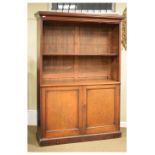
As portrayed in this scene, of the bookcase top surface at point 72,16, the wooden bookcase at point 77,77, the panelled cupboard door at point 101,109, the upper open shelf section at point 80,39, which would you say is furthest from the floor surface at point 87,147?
the bookcase top surface at point 72,16

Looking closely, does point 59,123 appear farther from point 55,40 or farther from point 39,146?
point 55,40

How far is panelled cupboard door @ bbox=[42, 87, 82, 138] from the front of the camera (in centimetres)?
321

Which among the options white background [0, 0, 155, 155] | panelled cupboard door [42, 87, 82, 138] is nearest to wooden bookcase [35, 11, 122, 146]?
panelled cupboard door [42, 87, 82, 138]

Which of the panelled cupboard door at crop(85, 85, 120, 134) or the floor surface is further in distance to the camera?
the panelled cupboard door at crop(85, 85, 120, 134)

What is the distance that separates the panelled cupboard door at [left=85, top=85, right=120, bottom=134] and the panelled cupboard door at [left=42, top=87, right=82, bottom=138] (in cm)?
15

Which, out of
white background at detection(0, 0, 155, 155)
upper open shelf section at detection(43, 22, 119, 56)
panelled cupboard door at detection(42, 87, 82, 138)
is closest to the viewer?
white background at detection(0, 0, 155, 155)

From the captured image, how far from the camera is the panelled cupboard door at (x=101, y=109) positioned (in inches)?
134

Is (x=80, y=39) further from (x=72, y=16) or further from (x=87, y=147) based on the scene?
(x=87, y=147)

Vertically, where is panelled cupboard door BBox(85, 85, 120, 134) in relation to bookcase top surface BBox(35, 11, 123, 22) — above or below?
below

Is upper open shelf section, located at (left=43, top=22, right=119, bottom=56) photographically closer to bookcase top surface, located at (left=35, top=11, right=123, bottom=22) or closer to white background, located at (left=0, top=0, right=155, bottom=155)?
bookcase top surface, located at (left=35, top=11, right=123, bottom=22)
